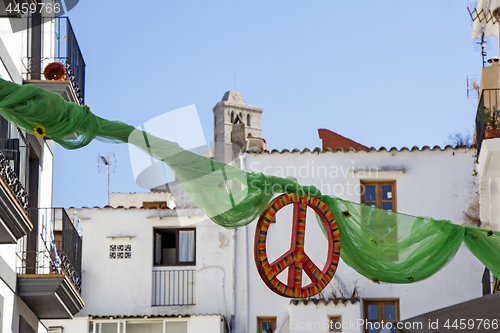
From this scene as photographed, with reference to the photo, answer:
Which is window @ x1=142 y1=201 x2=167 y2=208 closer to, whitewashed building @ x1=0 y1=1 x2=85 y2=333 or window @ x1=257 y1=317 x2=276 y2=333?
window @ x1=257 y1=317 x2=276 y2=333

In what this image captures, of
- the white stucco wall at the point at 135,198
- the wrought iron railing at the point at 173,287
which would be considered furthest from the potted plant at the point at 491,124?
the white stucco wall at the point at 135,198

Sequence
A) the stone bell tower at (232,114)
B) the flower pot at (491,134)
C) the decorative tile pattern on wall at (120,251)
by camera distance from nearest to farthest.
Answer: the flower pot at (491,134)
the decorative tile pattern on wall at (120,251)
the stone bell tower at (232,114)

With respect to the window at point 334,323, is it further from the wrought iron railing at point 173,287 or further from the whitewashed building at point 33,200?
the whitewashed building at point 33,200

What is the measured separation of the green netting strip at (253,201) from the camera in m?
8.70

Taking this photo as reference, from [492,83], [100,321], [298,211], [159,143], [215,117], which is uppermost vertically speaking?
[215,117]

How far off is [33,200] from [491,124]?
283 inches

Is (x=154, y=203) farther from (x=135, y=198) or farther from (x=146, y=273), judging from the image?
(x=146, y=273)

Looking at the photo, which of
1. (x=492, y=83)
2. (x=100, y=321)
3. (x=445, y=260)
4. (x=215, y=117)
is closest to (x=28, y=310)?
(x=445, y=260)

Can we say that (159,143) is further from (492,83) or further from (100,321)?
(100,321)

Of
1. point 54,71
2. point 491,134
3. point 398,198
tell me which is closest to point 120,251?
point 398,198

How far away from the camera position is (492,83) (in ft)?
58.4

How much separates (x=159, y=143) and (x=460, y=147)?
45.4 feet

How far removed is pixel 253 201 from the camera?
30.8ft

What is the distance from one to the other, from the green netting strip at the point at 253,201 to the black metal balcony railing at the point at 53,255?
392 cm
